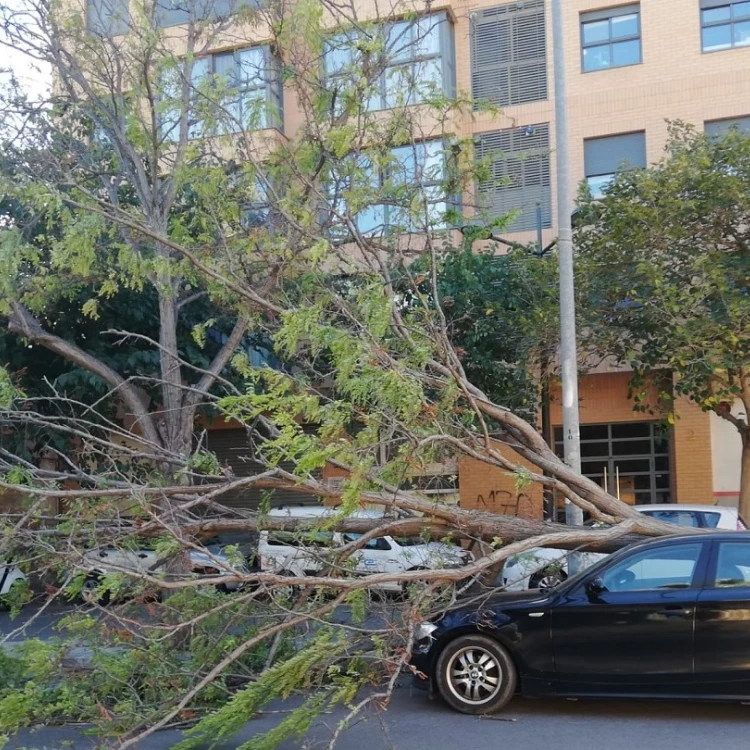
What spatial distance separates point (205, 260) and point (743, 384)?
8.90 m

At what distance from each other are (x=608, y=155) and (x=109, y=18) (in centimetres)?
1107

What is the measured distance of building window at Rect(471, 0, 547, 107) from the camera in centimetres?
1911

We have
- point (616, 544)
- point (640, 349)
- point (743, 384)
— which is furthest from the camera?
point (640, 349)

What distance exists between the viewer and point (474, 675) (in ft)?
24.5

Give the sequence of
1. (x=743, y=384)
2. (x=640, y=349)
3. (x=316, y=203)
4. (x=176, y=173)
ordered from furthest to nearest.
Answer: (x=640, y=349)
(x=743, y=384)
(x=176, y=173)
(x=316, y=203)

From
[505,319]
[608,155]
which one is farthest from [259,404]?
[608,155]

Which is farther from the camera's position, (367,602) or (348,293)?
(348,293)

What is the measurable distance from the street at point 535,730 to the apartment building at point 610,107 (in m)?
11.3

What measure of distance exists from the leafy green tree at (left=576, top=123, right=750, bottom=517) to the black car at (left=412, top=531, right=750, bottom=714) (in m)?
6.49

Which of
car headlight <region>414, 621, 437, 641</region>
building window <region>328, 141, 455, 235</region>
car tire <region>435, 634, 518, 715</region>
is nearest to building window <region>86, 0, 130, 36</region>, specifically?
building window <region>328, 141, 455, 235</region>

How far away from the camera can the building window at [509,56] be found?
752 inches

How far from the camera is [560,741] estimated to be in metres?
6.73

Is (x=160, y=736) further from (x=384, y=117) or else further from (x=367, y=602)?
(x=384, y=117)

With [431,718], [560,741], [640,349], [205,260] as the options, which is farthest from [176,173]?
[640,349]
